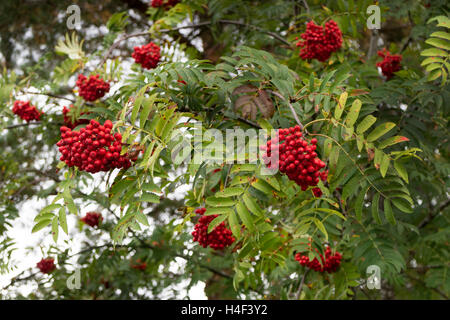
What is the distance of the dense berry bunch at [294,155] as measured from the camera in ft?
5.54

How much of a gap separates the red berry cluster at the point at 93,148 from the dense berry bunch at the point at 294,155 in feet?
2.04

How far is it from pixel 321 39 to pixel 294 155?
1691mm

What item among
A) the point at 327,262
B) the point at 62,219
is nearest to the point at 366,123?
the point at 62,219

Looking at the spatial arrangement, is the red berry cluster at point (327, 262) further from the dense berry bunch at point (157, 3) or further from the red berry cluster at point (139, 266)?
the dense berry bunch at point (157, 3)

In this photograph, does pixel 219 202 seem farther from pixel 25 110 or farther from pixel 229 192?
pixel 25 110

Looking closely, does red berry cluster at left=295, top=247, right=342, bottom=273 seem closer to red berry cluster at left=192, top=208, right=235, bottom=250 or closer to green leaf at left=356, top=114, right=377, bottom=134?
red berry cluster at left=192, top=208, right=235, bottom=250

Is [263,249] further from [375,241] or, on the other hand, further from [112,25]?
[112,25]

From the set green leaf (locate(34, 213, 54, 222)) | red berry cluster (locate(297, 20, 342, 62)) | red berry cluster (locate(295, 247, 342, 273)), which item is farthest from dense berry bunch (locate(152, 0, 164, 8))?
green leaf (locate(34, 213, 54, 222))

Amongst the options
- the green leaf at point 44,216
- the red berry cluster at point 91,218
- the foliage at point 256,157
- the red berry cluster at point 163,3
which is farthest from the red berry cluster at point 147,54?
the green leaf at point 44,216

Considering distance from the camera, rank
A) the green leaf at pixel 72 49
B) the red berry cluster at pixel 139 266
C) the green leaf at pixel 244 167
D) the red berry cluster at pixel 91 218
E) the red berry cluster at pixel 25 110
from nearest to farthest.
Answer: the green leaf at pixel 244 167 → the green leaf at pixel 72 49 → the red berry cluster at pixel 25 110 → the red berry cluster at pixel 91 218 → the red berry cluster at pixel 139 266

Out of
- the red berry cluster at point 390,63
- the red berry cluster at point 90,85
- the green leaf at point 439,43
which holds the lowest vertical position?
the green leaf at point 439,43

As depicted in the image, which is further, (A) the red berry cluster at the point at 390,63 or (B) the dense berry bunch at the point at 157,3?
(B) the dense berry bunch at the point at 157,3

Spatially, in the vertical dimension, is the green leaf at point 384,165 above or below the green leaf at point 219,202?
above

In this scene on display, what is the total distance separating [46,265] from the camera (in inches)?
173
